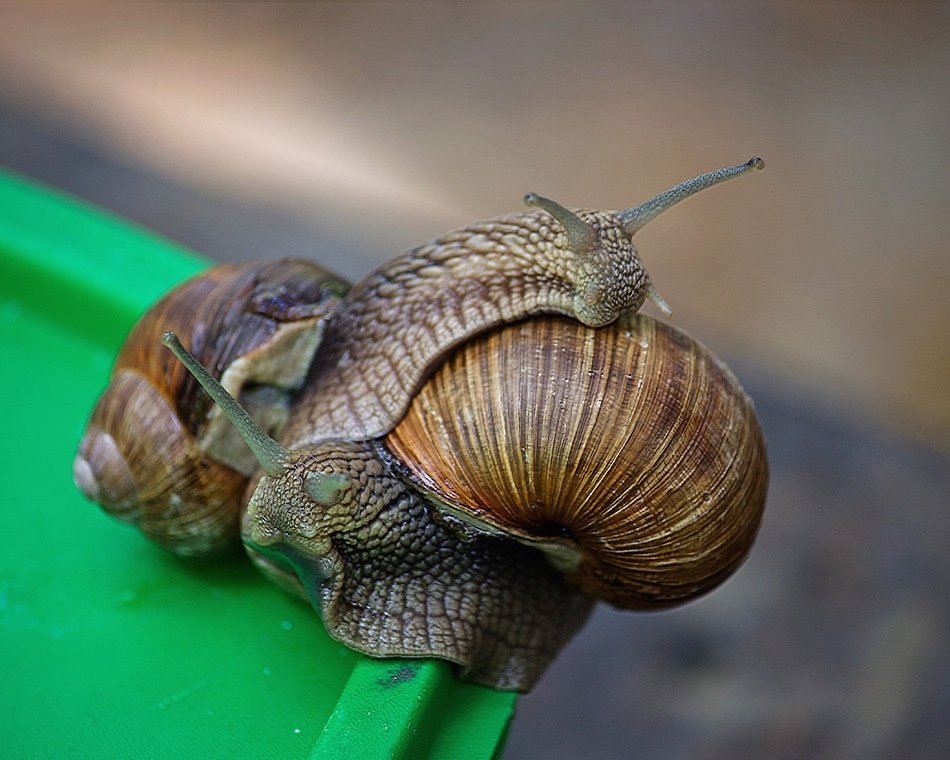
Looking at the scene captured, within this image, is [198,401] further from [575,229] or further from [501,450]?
[575,229]

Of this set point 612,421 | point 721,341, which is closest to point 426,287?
point 612,421


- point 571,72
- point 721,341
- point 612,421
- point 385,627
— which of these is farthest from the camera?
point 571,72

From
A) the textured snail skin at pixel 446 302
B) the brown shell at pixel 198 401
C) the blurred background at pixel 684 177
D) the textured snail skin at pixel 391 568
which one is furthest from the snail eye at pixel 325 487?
the blurred background at pixel 684 177

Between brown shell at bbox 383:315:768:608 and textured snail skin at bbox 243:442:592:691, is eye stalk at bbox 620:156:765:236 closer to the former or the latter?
brown shell at bbox 383:315:768:608

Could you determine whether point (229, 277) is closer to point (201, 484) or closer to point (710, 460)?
point (201, 484)

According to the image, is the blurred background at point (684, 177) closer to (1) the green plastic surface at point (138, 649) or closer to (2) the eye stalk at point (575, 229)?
(1) the green plastic surface at point (138, 649)

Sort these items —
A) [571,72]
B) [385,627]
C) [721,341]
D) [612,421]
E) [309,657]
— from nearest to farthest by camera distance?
1. [612,421]
2. [385,627]
3. [309,657]
4. [721,341]
5. [571,72]

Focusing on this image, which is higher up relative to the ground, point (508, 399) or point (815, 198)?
point (815, 198)
